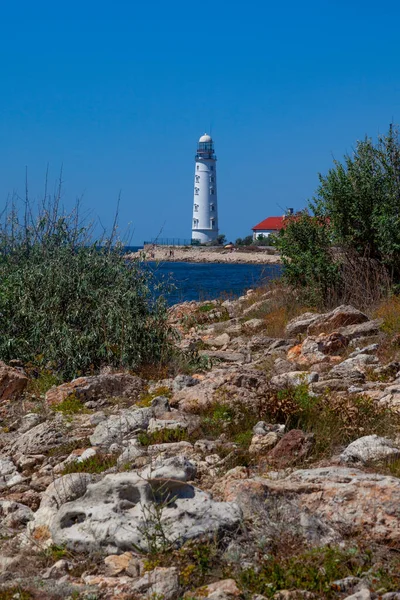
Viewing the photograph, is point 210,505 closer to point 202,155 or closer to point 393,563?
point 393,563

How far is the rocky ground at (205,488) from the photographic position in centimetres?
404

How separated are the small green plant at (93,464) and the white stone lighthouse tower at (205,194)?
9569cm

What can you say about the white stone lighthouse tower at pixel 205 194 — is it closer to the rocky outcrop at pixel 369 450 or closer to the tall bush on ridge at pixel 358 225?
the tall bush on ridge at pixel 358 225

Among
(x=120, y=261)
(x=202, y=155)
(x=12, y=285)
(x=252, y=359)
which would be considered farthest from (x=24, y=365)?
(x=202, y=155)

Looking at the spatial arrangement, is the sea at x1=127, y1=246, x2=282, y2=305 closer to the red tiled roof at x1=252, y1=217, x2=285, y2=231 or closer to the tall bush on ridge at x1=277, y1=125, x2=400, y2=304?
the tall bush on ridge at x1=277, y1=125, x2=400, y2=304

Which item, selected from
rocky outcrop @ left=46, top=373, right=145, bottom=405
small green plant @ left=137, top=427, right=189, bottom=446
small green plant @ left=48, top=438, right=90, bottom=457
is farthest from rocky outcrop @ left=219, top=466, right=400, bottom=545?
rocky outcrop @ left=46, top=373, right=145, bottom=405

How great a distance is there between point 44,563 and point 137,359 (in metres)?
5.68

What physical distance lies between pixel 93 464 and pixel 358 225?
A: 1083cm

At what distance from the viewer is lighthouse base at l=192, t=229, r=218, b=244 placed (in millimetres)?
104062

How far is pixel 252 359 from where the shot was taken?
10.9 meters

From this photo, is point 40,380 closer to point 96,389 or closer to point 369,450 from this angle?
point 96,389

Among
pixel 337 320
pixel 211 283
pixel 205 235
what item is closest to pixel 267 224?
pixel 205 235

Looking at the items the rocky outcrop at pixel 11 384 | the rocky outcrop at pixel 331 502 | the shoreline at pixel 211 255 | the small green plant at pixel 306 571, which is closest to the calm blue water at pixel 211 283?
the shoreline at pixel 211 255

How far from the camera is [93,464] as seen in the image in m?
5.73
